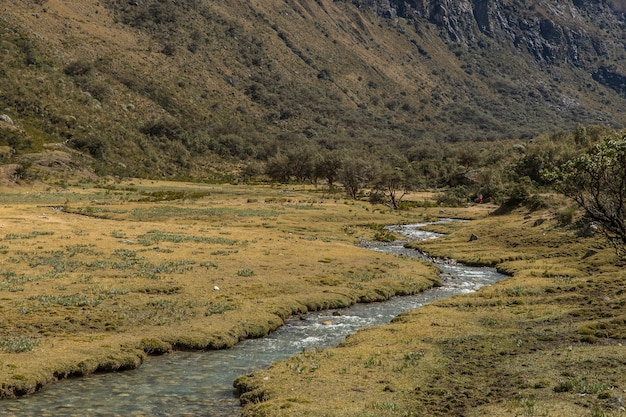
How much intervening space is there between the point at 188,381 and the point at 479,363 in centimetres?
1360

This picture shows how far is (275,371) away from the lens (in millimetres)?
24828

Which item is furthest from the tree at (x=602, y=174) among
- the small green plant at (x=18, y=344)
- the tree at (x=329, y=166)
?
the tree at (x=329, y=166)

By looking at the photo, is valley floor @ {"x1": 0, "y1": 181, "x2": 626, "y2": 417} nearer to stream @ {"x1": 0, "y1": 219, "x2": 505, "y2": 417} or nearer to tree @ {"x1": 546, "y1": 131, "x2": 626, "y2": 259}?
stream @ {"x1": 0, "y1": 219, "x2": 505, "y2": 417}

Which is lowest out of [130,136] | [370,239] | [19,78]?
[370,239]

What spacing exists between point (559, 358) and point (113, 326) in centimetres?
2400

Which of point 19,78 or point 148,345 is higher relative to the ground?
point 19,78

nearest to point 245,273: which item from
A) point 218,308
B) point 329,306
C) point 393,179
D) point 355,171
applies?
Answer: point 329,306

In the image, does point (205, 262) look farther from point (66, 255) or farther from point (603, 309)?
point (603, 309)

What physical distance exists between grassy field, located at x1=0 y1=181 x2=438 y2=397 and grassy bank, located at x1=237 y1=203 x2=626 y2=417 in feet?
24.2

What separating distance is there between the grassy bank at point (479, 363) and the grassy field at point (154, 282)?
739 cm

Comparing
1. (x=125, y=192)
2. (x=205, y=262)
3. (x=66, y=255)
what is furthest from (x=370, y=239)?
(x=125, y=192)

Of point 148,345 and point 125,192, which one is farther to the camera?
point 125,192

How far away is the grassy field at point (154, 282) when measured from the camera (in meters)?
27.5

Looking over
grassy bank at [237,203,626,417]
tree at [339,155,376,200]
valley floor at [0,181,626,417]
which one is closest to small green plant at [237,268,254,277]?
valley floor at [0,181,626,417]
